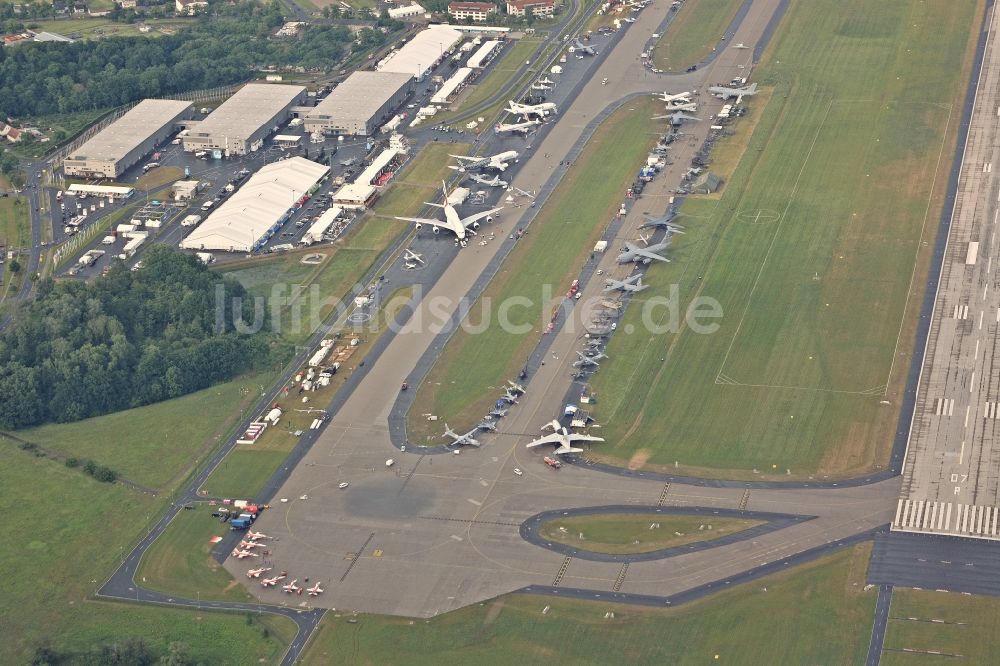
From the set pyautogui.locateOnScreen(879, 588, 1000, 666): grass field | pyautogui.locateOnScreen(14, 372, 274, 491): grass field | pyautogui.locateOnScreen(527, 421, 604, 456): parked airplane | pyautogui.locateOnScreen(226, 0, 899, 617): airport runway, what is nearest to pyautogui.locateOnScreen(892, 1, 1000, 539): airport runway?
pyautogui.locateOnScreen(226, 0, 899, 617): airport runway

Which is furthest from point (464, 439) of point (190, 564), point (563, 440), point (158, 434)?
point (158, 434)

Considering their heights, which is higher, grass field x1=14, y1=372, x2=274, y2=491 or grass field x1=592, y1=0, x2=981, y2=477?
grass field x1=592, y1=0, x2=981, y2=477

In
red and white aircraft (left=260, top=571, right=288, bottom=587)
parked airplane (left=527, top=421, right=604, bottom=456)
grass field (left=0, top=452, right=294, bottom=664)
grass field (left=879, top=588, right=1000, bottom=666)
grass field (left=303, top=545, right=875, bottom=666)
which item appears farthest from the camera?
parked airplane (left=527, top=421, right=604, bottom=456)

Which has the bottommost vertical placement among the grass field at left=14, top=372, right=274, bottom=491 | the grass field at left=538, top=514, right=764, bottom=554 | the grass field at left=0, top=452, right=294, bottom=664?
the grass field at left=14, top=372, right=274, bottom=491

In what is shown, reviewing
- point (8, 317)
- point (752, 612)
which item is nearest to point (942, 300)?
point (752, 612)

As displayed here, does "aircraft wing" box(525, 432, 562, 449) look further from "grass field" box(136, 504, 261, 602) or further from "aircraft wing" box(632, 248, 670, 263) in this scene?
"aircraft wing" box(632, 248, 670, 263)

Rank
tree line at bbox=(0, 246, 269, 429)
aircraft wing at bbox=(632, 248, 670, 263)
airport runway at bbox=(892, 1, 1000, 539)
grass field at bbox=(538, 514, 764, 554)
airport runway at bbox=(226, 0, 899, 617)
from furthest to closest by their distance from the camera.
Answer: aircraft wing at bbox=(632, 248, 670, 263), tree line at bbox=(0, 246, 269, 429), airport runway at bbox=(892, 1, 1000, 539), grass field at bbox=(538, 514, 764, 554), airport runway at bbox=(226, 0, 899, 617)

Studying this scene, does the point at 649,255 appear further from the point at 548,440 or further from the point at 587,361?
the point at 548,440
